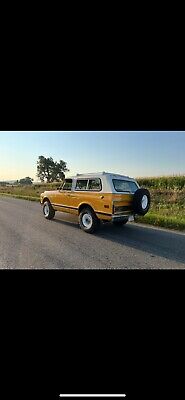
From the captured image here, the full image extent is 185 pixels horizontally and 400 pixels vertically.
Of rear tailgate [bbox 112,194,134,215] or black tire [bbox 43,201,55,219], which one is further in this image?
black tire [bbox 43,201,55,219]

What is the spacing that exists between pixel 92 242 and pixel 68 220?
1243 millimetres

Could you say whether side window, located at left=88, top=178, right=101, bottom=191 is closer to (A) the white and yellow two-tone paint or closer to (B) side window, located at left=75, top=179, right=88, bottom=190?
(A) the white and yellow two-tone paint

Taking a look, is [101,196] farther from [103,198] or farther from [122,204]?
[122,204]

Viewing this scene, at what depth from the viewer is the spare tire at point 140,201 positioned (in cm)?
398

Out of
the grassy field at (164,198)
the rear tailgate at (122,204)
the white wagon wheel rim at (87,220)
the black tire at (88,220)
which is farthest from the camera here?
the grassy field at (164,198)

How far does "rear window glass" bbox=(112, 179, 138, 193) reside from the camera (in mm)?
3946

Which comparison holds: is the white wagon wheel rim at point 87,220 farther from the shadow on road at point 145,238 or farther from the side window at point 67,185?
the side window at point 67,185

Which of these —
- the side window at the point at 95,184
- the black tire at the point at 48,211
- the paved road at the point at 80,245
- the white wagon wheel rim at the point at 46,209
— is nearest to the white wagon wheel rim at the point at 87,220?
the paved road at the point at 80,245

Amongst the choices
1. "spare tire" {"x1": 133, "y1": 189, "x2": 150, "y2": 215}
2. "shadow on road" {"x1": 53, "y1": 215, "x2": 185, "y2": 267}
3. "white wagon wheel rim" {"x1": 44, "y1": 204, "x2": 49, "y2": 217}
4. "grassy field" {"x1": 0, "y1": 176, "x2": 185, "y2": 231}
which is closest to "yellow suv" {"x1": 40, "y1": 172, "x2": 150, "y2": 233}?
"spare tire" {"x1": 133, "y1": 189, "x2": 150, "y2": 215}

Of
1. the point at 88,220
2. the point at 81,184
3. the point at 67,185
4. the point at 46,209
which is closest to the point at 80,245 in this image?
the point at 88,220

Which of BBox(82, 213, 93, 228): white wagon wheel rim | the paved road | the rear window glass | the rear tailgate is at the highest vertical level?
the rear window glass

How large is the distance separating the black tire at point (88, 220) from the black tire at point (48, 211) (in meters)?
0.99
